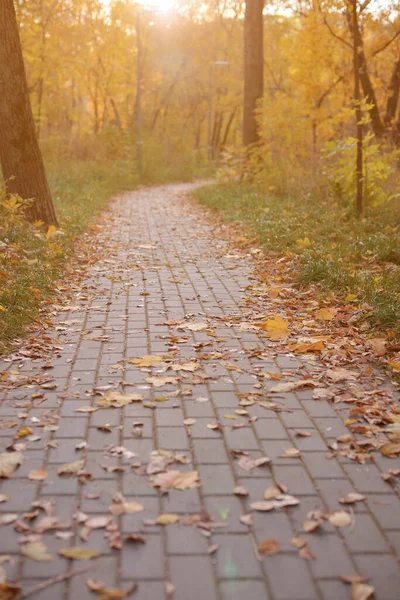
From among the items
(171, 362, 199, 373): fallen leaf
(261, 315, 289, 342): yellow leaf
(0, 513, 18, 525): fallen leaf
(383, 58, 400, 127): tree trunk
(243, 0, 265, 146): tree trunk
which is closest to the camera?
(0, 513, 18, 525): fallen leaf

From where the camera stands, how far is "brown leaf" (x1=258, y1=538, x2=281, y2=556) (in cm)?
288

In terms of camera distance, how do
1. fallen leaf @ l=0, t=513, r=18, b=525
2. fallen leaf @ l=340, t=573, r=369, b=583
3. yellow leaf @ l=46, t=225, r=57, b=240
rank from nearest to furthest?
fallen leaf @ l=340, t=573, r=369, b=583 < fallen leaf @ l=0, t=513, r=18, b=525 < yellow leaf @ l=46, t=225, r=57, b=240

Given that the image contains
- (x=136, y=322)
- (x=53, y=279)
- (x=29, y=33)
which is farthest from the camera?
(x=29, y=33)

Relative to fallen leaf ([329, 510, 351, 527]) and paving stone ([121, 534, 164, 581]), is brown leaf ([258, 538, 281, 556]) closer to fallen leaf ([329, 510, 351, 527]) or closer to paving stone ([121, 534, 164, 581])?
fallen leaf ([329, 510, 351, 527])

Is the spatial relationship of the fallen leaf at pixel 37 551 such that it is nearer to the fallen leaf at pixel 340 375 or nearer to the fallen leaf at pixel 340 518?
the fallen leaf at pixel 340 518

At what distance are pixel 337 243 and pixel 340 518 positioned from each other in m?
7.11

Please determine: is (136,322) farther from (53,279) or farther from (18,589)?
(18,589)

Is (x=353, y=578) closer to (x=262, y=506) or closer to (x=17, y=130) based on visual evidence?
(x=262, y=506)

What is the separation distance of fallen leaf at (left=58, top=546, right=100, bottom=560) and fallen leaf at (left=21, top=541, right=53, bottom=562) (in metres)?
0.06

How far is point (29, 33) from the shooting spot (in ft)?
74.2

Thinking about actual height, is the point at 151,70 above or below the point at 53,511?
above

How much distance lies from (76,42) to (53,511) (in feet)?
89.4

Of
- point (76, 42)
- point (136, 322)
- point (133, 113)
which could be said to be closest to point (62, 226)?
point (136, 322)

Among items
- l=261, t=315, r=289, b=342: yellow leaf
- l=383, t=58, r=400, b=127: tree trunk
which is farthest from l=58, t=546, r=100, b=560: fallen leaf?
l=383, t=58, r=400, b=127: tree trunk
